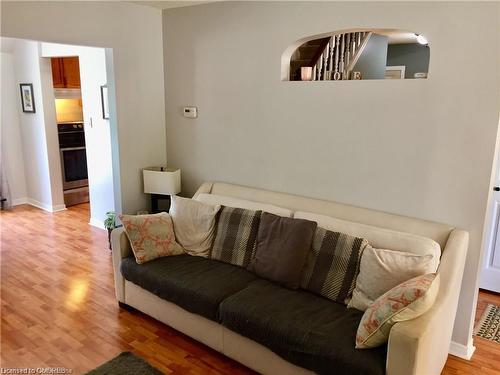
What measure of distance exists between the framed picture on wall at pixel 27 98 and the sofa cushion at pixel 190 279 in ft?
11.5

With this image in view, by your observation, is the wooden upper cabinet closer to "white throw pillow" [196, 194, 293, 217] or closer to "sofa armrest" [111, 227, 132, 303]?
"white throw pillow" [196, 194, 293, 217]

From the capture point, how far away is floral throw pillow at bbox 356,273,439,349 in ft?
5.83

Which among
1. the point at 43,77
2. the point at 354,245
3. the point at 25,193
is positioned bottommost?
the point at 25,193

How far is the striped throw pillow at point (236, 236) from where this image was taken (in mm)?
2842

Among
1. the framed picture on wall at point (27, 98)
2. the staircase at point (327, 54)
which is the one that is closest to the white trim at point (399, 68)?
the staircase at point (327, 54)

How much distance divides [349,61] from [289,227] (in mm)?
1972

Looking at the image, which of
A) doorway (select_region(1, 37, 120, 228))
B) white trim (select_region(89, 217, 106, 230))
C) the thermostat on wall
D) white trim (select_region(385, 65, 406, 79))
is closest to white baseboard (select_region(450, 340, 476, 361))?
the thermostat on wall

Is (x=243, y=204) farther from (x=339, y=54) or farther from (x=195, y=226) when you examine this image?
(x=339, y=54)

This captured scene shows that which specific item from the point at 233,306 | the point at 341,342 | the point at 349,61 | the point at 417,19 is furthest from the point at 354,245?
the point at 349,61

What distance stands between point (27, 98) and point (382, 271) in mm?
5164

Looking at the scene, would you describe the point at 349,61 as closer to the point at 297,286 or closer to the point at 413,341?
the point at 297,286

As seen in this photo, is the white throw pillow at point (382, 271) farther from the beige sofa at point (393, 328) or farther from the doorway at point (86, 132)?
the doorway at point (86, 132)

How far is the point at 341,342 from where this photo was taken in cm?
192

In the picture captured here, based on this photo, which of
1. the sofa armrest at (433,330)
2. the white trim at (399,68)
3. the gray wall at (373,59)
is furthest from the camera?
the white trim at (399,68)
